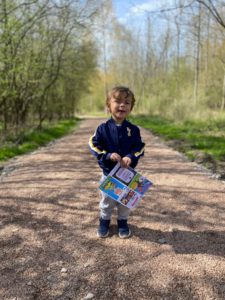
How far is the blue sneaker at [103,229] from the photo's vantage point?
3422mm

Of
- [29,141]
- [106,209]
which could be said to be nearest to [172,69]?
[29,141]

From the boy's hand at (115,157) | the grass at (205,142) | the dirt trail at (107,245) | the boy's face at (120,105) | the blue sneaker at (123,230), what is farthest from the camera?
the grass at (205,142)

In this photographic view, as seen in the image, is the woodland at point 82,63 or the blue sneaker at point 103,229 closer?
the blue sneaker at point 103,229

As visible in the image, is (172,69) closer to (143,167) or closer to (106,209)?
(143,167)

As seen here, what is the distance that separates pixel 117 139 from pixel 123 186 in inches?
21.6

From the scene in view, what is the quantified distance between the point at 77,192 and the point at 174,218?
73.0 inches

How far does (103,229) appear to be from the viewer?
3.46 meters

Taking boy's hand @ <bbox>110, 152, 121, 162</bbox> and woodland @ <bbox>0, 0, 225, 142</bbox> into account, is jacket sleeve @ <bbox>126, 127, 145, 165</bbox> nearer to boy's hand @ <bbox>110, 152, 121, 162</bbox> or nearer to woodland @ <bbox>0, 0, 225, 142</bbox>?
boy's hand @ <bbox>110, 152, 121, 162</bbox>

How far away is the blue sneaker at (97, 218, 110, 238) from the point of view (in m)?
3.42

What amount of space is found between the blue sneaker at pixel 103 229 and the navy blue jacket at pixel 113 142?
64 centimetres

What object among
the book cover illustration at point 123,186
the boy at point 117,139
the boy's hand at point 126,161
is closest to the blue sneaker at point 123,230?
the boy at point 117,139

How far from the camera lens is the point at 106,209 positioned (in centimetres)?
349

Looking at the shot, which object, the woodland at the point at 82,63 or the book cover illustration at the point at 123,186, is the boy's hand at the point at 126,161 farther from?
the woodland at the point at 82,63

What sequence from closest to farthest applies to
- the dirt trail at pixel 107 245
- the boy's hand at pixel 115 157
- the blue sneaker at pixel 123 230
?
the dirt trail at pixel 107 245 < the boy's hand at pixel 115 157 < the blue sneaker at pixel 123 230
